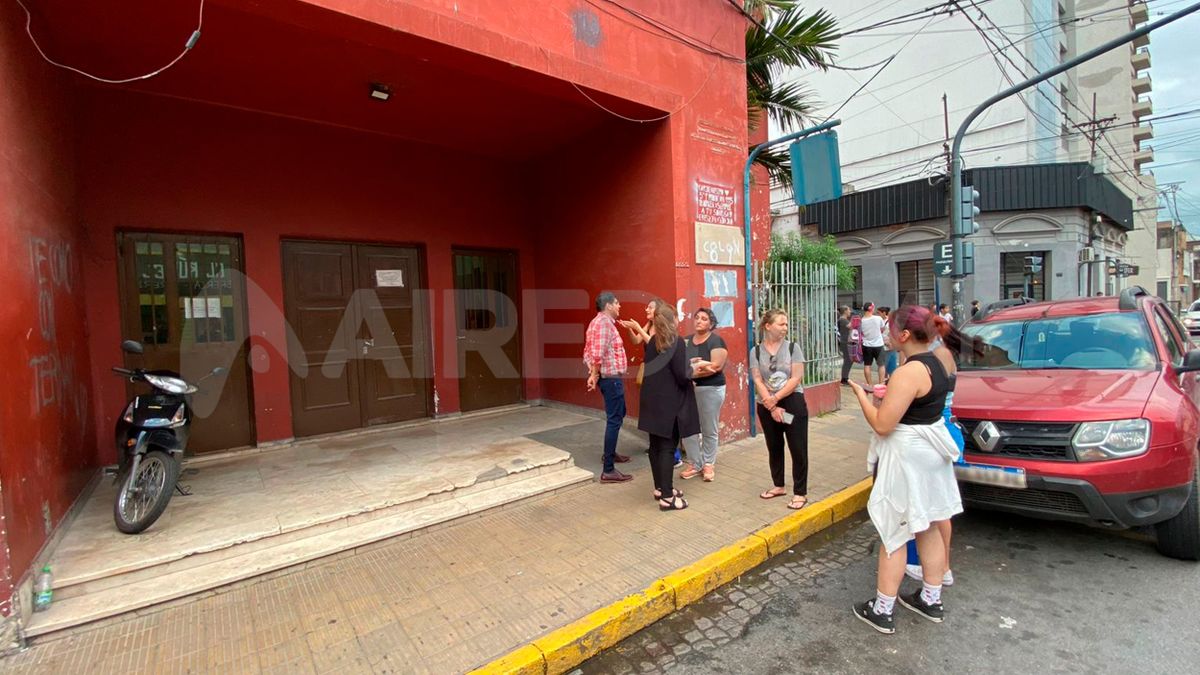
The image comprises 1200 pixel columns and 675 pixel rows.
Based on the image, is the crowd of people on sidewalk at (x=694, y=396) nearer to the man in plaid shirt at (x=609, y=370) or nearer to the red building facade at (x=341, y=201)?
the man in plaid shirt at (x=609, y=370)

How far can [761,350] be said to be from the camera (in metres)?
4.53

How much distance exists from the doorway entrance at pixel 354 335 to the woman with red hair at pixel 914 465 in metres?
5.76

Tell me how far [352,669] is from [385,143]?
6126mm

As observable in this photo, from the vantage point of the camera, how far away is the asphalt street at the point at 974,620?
2.67 m

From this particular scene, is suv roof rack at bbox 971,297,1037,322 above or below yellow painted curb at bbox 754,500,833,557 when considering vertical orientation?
above

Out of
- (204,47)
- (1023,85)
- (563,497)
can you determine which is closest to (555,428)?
(563,497)

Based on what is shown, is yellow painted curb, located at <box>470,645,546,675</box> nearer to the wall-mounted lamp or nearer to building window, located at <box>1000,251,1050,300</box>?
the wall-mounted lamp

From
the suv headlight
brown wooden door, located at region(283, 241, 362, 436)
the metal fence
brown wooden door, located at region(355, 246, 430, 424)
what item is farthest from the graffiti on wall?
the metal fence

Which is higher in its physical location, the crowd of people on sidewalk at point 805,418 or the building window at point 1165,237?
the building window at point 1165,237

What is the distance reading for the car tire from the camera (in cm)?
340

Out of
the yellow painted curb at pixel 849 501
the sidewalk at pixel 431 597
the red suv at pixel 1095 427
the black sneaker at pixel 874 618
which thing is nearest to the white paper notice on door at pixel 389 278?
the sidewalk at pixel 431 597

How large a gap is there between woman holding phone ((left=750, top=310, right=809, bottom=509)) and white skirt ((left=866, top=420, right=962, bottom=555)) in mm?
1443

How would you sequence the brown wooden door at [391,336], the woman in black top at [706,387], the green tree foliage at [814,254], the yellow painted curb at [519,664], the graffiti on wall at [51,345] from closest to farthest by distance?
the yellow painted curb at [519,664] → the graffiti on wall at [51,345] → the woman in black top at [706,387] → the brown wooden door at [391,336] → the green tree foliage at [814,254]

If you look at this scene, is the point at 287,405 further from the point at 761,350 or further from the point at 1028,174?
the point at 1028,174
